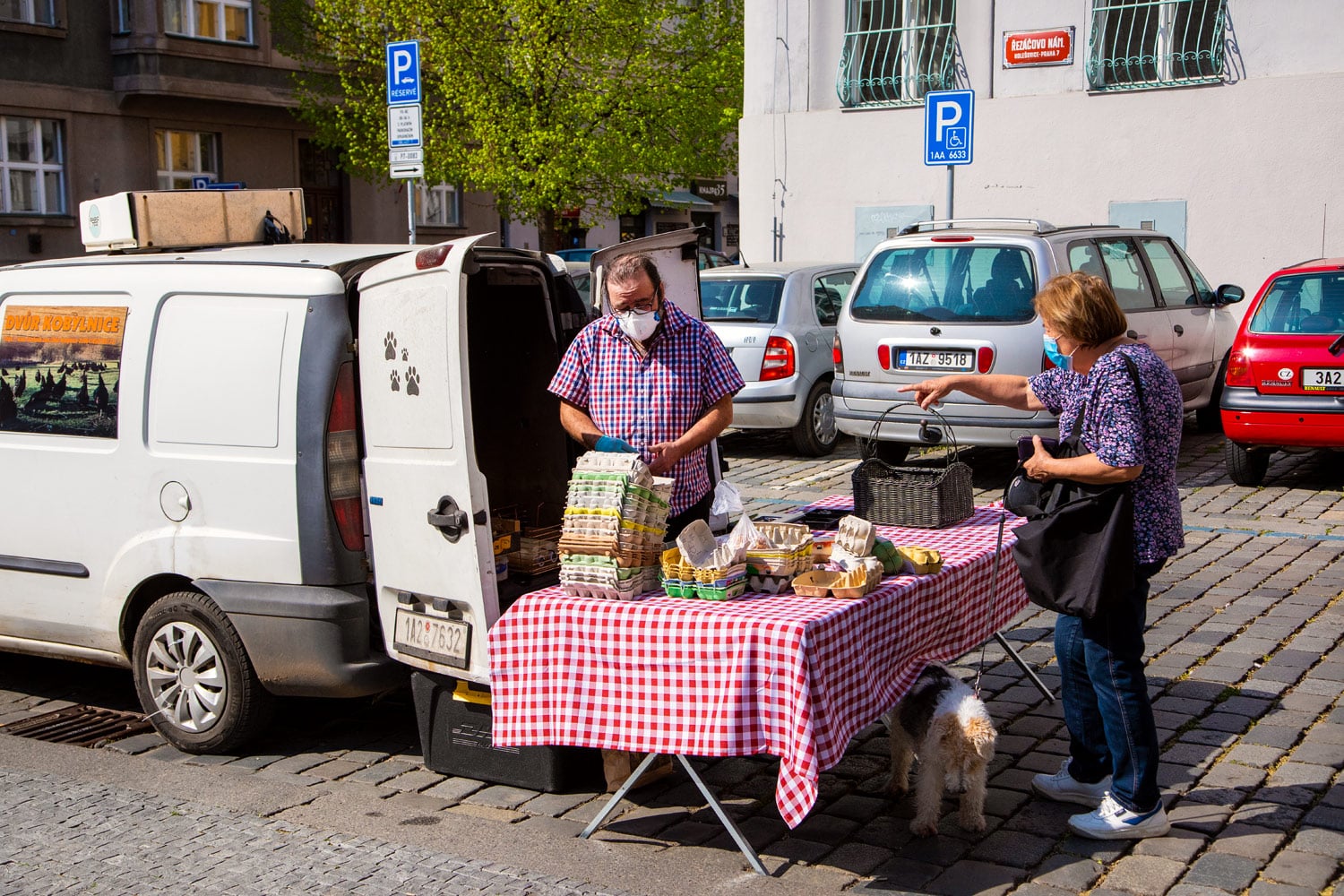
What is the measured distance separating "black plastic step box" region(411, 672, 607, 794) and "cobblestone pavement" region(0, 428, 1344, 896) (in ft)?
0.22

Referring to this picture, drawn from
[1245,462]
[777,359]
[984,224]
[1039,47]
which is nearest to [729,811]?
[1245,462]

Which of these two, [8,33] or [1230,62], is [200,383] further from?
[8,33]

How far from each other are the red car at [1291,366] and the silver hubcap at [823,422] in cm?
362

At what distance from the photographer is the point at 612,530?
443 cm

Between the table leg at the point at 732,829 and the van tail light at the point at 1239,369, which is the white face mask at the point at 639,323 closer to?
the table leg at the point at 732,829

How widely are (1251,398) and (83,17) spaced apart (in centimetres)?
2570

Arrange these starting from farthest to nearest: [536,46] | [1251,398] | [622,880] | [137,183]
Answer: [137,183]
[536,46]
[1251,398]
[622,880]

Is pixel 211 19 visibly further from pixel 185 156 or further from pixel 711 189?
pixel 711 189

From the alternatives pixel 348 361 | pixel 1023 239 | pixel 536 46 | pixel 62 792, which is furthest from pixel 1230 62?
pixel 62 792

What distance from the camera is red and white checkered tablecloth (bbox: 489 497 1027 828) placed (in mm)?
4074

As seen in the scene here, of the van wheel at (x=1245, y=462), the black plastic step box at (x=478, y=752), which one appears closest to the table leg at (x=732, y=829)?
the black plastic step box at (x=478, y=752)

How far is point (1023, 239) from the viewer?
34.4 feet

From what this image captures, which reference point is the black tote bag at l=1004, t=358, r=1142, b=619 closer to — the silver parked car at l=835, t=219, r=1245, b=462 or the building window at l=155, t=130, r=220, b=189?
the silver parked car at l=835, t=219, r=1245, b=462

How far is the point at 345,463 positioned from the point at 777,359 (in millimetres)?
7645
